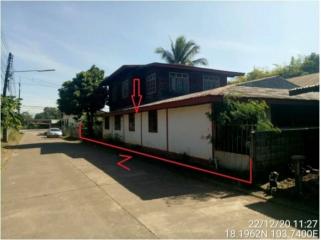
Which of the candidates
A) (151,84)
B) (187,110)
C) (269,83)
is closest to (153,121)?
(187,110)

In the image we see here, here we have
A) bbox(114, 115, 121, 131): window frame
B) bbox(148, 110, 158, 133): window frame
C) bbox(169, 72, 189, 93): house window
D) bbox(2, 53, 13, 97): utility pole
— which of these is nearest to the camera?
bbox(148, 110, 158, 133): window frame

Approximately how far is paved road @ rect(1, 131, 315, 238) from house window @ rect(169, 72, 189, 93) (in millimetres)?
10646

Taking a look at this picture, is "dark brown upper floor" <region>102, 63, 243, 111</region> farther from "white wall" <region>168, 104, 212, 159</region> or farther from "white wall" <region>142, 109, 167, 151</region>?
"white wall" <region>168, 104, 212, 159</region>

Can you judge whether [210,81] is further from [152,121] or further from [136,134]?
[152,121]

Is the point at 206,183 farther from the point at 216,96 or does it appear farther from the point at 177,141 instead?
the point at 177,141

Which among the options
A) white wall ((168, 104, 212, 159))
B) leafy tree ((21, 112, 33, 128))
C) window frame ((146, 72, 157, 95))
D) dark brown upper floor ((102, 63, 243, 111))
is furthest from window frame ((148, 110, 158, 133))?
leafy tree ((21, 112, 33, 128))

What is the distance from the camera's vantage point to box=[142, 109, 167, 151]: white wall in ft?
47.5

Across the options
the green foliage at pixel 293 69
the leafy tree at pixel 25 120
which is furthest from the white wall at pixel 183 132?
the green foliage at pixel 293 69

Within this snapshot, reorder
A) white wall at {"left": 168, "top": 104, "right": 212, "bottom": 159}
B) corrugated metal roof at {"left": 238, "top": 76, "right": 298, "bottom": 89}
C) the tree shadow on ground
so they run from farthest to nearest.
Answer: corrugated metal roof at {"left": 238, "top": 76, "right": 298, "bottom": 89} → white wall at {"left": 168, "top": 104, "right": 212, "bottom": 159} → the tree shadow on ground

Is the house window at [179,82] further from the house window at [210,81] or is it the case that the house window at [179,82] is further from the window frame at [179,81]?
the house window at [210,81]

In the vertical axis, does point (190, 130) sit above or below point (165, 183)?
above

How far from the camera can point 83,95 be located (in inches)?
1115

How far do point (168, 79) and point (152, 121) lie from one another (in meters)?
4.84

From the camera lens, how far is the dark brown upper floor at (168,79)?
64.1 feet
